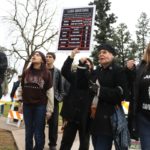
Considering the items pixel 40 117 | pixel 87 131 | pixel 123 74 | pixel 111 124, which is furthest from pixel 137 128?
pixel 40 117

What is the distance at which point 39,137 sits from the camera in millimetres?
7582

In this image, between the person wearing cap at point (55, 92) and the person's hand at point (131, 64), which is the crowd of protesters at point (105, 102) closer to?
the person's hand at point (131, 64)

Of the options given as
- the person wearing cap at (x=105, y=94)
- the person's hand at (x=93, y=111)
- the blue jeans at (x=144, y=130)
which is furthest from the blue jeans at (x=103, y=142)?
the blue jeans at (x=144, y=130)

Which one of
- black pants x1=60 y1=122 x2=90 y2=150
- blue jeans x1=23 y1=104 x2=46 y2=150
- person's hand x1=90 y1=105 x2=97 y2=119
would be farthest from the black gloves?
blue jeans x1=23 y1=104 x2=46 y2=150

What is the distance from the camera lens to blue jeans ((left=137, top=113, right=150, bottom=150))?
5.16 metres

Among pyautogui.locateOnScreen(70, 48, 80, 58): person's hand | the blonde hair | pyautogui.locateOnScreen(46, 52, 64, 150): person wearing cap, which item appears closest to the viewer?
the blonde hair

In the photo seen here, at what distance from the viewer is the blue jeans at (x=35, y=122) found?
7484 mm

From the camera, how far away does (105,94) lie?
18.1 feet

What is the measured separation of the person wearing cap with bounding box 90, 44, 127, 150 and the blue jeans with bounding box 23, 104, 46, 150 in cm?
188

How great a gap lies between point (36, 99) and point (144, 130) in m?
2.76

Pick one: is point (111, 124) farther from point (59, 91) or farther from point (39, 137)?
point (59, 91)

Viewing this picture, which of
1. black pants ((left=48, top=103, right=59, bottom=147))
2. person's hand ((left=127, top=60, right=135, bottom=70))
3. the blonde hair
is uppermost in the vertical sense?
the blonde hair

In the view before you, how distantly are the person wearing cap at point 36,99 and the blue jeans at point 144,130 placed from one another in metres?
2.62

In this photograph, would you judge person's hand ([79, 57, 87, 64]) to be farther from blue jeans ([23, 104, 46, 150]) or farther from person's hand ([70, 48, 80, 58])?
blue jeans ([23, 104, 46, 150])
